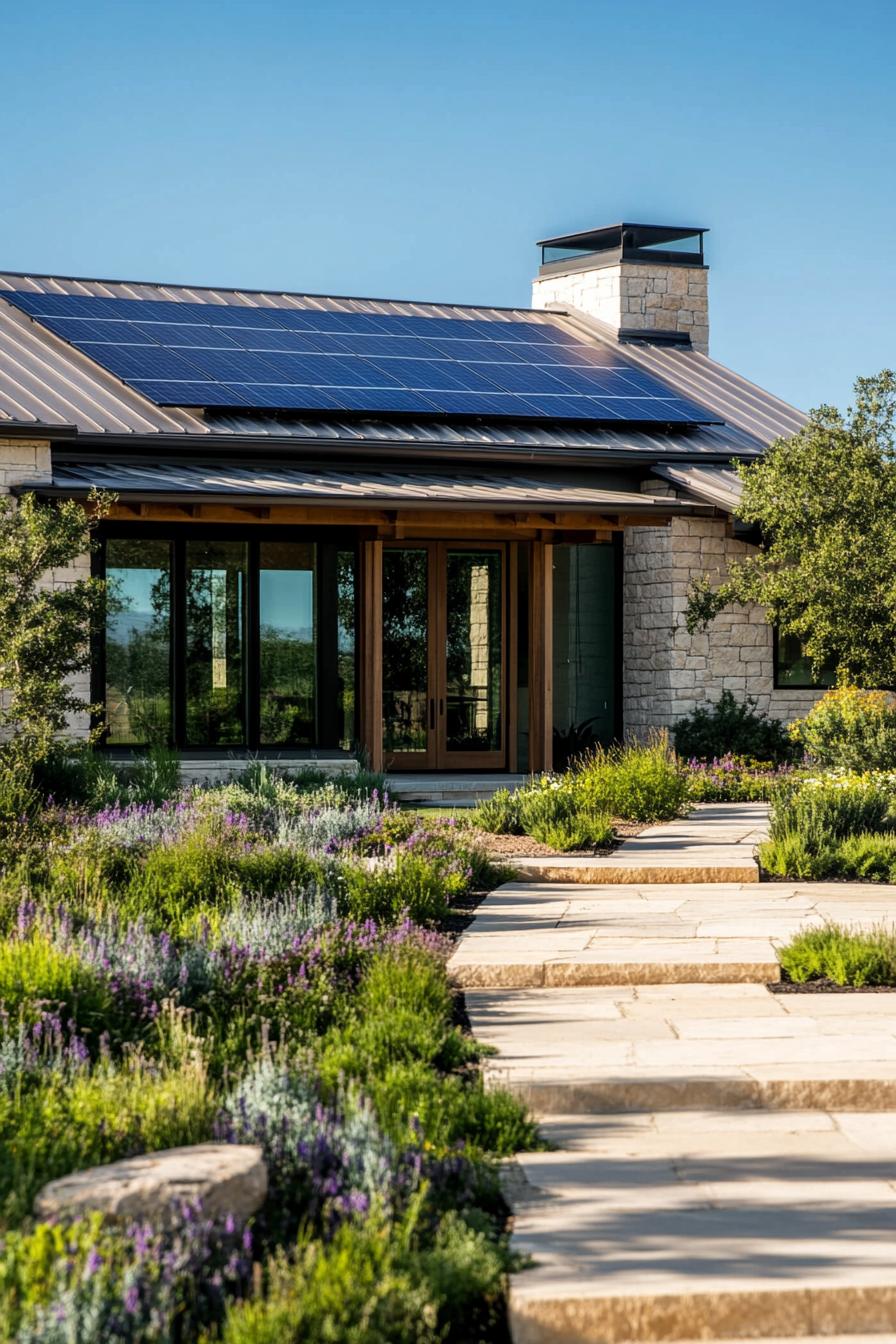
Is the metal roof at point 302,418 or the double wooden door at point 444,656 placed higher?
the metal roof at point 302,418

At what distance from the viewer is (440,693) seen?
736 inches

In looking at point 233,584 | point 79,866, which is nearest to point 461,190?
point 233,584

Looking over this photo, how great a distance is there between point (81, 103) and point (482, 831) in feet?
33.0

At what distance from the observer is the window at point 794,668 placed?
18922 millimetres

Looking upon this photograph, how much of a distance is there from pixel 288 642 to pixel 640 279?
871 centimetres

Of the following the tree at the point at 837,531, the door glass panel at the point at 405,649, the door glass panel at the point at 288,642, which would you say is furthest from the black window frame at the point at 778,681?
the door glass panel at the point at 288,642

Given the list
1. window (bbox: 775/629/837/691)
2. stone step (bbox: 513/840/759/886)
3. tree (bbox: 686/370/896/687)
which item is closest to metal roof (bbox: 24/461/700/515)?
tree (bbox: 686/370/896/687)

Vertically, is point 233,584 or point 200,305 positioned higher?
point 200,305

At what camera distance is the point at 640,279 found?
23.4 meters

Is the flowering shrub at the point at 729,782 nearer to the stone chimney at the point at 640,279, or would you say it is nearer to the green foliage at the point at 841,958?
the green foliage at the point at 841,958

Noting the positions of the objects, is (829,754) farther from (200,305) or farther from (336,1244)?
(336,1244)

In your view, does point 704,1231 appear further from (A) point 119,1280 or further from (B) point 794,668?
(B) point 794,668

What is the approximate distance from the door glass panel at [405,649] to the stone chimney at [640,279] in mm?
6690

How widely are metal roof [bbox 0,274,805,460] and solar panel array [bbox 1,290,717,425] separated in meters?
0.21
